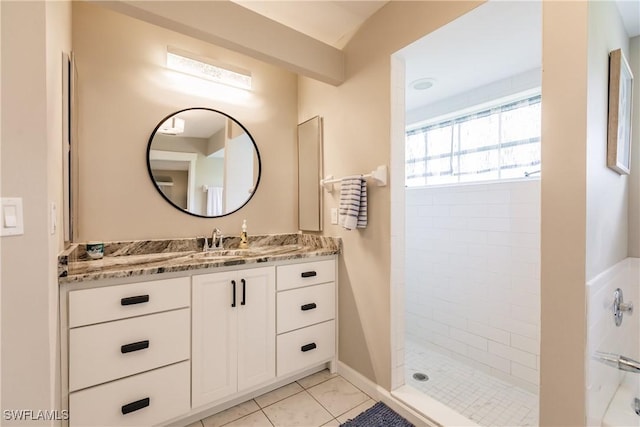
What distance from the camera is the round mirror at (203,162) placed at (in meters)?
1.98

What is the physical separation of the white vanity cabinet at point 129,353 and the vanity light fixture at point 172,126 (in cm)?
109

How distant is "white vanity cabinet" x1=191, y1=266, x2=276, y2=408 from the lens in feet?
5.08

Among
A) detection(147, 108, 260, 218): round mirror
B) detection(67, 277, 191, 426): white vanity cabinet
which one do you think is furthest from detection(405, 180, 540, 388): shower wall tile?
detection(67, 277, 191, 426): white vanity cabinet

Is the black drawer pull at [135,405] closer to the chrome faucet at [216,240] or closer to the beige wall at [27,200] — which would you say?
the beige wall at [27,200]

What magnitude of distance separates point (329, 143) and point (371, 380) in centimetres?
170

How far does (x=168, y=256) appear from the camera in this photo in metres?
1.79

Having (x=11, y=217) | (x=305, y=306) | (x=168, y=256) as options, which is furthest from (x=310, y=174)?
(x=11, y=217)

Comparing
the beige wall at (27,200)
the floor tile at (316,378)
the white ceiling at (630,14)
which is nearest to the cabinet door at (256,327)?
the floor tile at (316,378)

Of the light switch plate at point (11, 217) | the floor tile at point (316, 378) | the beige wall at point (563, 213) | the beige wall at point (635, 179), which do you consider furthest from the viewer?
the floor tile at point (316, 378)

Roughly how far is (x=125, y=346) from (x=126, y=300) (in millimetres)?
214

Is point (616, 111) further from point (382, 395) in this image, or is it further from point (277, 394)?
point (277, 394)

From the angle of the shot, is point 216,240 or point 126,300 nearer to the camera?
point 126,300

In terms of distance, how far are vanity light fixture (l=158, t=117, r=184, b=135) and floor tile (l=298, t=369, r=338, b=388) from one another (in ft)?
6.41

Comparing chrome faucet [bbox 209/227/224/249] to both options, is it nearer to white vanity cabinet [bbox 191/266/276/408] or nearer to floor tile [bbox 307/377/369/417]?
white vanity cabinet [bbox 191/266/276/408]
